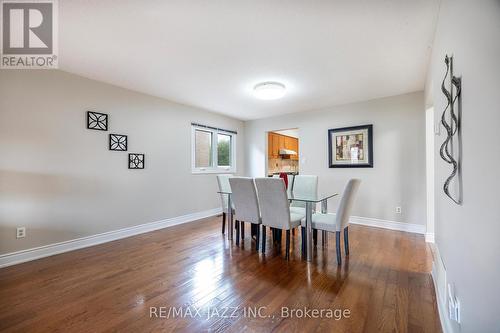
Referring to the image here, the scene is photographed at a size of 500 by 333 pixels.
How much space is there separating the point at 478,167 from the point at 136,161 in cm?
397

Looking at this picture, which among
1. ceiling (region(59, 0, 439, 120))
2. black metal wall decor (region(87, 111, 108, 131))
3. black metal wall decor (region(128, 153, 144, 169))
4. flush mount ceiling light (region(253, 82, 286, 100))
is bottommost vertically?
black metal wall decor (region(128, 153, 144, 169))

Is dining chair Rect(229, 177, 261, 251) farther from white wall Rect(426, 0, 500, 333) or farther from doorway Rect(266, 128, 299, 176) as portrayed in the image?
doorway Rect(266, 128, 299, 176)

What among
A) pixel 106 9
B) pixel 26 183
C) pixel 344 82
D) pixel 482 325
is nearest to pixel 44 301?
pixel 26 183

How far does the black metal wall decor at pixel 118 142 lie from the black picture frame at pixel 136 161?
168 millimetres

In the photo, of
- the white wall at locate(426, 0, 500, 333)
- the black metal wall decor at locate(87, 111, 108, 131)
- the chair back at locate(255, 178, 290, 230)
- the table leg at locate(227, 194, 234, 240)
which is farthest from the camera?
the table leg at locate(227, 194, 234, 240)

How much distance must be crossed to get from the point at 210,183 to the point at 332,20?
3.84 m

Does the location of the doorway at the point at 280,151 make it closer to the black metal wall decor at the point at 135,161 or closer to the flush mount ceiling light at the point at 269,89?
the flush mount ceiling light at the point at 269,89

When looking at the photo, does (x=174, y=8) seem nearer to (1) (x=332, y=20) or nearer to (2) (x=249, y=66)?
(2) (x=249, y=66)

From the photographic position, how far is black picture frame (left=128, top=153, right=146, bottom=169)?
358cm

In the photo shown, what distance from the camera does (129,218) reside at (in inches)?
140

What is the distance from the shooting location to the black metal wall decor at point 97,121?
10.2ft

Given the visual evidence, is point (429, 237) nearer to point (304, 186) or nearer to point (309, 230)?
point (304, 186)

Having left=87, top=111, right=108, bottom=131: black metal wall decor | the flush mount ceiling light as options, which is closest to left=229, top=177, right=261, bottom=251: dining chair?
the flush mount ceiling light

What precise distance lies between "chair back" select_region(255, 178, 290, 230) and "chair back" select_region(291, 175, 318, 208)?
907mm
